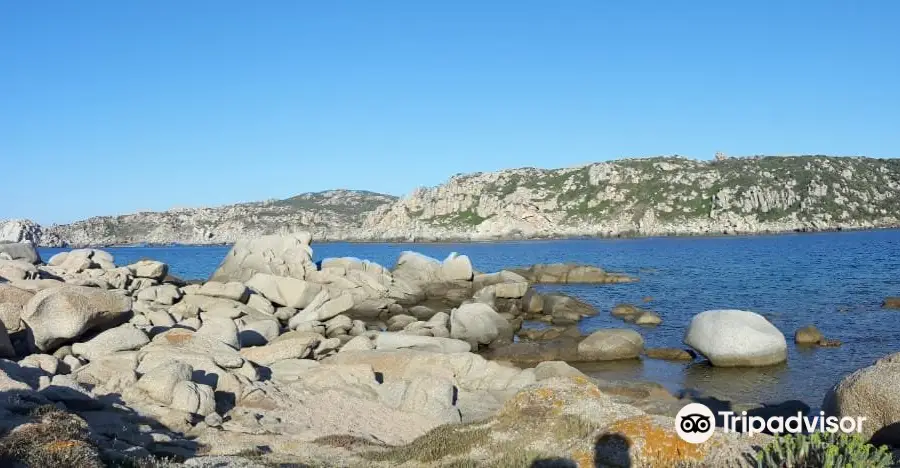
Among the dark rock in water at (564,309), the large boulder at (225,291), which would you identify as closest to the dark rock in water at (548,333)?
the dark rock in water at (564,309)

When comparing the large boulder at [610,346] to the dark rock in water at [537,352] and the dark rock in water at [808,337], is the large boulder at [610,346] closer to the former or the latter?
the dark rock in water at [537,352]

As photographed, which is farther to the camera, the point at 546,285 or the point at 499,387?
the point at 546,285

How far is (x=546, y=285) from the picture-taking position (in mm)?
57906

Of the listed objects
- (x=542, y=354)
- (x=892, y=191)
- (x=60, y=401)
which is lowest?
(x=542, y=354)

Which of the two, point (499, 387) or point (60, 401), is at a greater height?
point (60, 401)

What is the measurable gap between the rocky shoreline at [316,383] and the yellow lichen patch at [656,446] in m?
0.03

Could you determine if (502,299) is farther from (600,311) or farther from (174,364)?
(174,364)

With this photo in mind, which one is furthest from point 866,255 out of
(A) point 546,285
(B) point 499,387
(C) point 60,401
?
(C) point 60,401

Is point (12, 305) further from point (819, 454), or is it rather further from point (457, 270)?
point (457, 270)

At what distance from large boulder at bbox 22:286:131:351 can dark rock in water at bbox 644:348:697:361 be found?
21.1m

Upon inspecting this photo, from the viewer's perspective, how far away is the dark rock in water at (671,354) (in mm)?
27188

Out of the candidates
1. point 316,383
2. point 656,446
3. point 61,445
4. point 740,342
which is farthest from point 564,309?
point 61,445

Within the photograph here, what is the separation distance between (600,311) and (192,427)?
105 ft

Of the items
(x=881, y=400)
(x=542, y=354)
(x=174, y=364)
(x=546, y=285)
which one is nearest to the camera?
(x=881, y=400)
